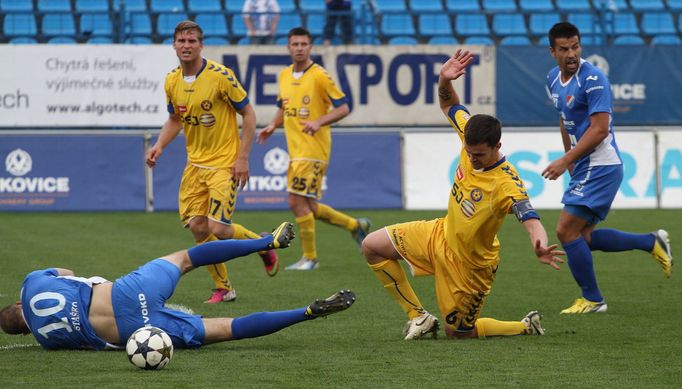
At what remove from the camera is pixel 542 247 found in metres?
6.16

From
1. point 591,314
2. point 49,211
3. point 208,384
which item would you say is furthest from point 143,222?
point 208,384

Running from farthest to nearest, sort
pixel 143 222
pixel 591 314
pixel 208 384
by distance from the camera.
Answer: pixel 143 222, pixel 591 314, pixel 208 384

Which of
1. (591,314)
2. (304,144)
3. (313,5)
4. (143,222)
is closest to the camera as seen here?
(591,314)

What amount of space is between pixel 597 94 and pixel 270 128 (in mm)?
3933

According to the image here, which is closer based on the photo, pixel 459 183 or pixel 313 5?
pixel 459 183

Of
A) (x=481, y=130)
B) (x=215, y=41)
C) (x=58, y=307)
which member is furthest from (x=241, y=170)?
(x=215, y=41)

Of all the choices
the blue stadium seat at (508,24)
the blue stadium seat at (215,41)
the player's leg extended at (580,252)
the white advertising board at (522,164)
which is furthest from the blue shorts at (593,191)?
the blue stadium seat at (508,24)

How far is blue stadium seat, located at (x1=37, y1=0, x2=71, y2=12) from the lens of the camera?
809 inches

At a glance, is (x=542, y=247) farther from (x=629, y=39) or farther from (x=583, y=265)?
(x=629, y=39)

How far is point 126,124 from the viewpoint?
18797mm

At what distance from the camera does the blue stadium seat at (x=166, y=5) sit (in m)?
20.8

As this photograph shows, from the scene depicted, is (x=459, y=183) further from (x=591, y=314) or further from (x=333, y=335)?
(x=591, y=314)

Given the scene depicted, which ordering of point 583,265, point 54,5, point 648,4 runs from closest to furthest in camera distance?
point 583,265
point 54,5
point 648,4

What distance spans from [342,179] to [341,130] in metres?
0.75
